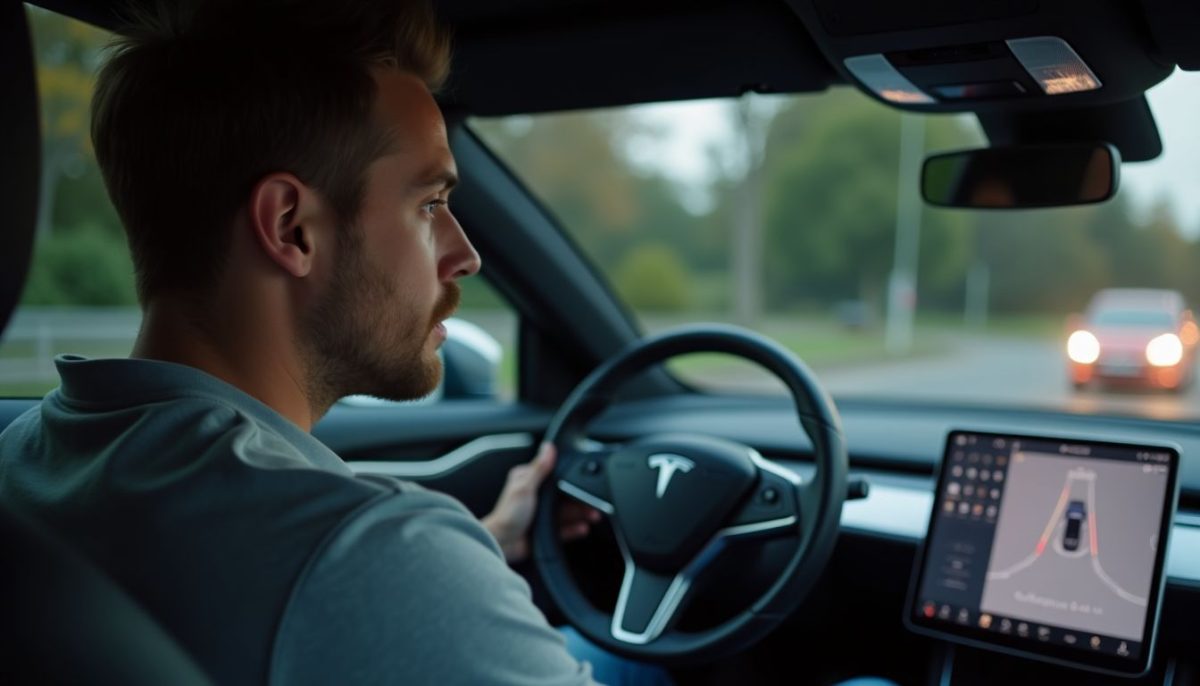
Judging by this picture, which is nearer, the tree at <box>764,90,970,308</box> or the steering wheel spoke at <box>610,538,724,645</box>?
the steering wheel spoke at <box>610,538,724,645</box>

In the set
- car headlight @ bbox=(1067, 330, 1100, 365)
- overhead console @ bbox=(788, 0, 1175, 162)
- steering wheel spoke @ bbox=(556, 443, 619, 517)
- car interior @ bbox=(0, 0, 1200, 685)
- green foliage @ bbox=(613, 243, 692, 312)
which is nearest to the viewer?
overhead console @ bbox=(788, 0, 1175, 162)

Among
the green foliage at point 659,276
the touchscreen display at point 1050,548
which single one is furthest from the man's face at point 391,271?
the green foliage at point 659,276

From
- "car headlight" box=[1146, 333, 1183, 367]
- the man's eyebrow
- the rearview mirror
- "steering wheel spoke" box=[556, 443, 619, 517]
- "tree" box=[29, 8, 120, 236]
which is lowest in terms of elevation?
"steering wheel spoke" box=[556, 443, 619, 517]

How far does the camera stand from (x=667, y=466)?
2559 mm

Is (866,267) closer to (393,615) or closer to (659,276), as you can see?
(659,276)

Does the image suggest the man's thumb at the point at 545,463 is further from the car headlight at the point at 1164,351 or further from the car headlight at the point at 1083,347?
the car headlight at the point at 1083,347

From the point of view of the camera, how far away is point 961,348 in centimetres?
864

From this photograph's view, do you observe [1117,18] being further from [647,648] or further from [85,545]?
[85,545]

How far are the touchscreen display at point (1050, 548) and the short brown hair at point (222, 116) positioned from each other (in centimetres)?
165

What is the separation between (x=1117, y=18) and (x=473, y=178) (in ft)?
6.00

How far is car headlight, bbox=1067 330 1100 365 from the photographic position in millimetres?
6070

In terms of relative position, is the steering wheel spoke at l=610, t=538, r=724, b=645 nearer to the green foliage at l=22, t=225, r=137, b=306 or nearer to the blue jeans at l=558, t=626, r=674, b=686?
the blue jeans at l=558, t=626, r=674, b=686

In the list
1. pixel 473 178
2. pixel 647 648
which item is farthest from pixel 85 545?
pixel 473 178

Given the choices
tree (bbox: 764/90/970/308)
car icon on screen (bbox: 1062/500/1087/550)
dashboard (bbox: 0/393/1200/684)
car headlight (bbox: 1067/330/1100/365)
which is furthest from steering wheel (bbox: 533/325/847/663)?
tree (bbox: 764/90/970/308)
